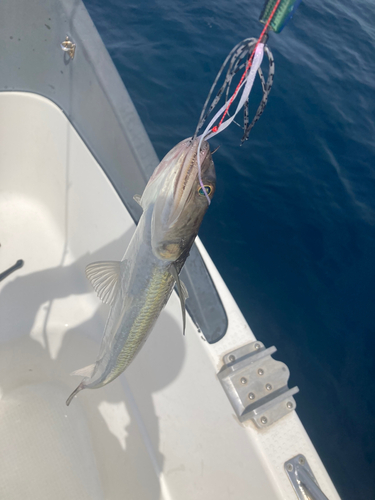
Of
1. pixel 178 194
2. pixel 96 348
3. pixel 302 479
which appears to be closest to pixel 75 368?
pixel 96 348

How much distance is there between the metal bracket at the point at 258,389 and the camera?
2574 mm

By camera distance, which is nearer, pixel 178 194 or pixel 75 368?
pixel 178 194

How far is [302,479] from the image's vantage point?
2.40 meters

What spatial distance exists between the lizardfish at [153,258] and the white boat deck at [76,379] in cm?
86

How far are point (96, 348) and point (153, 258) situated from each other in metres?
2.48

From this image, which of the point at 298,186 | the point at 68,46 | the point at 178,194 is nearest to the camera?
the point at 178,194

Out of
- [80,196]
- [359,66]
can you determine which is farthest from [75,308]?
[359,66]

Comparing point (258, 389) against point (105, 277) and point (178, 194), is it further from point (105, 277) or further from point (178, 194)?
point (178, 194)

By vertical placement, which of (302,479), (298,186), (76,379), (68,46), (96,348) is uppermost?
(68,46)

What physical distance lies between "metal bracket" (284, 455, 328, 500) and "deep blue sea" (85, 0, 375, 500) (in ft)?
7.28

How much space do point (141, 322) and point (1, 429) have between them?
238 centimetres

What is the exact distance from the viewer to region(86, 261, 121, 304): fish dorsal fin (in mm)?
2031

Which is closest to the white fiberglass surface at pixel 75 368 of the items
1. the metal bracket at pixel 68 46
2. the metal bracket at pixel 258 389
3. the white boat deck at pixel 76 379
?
the white boat deck at pixel 76 379

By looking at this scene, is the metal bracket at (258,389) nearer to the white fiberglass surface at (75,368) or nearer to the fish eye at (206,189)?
the white fiberglass surface at (75,368)
